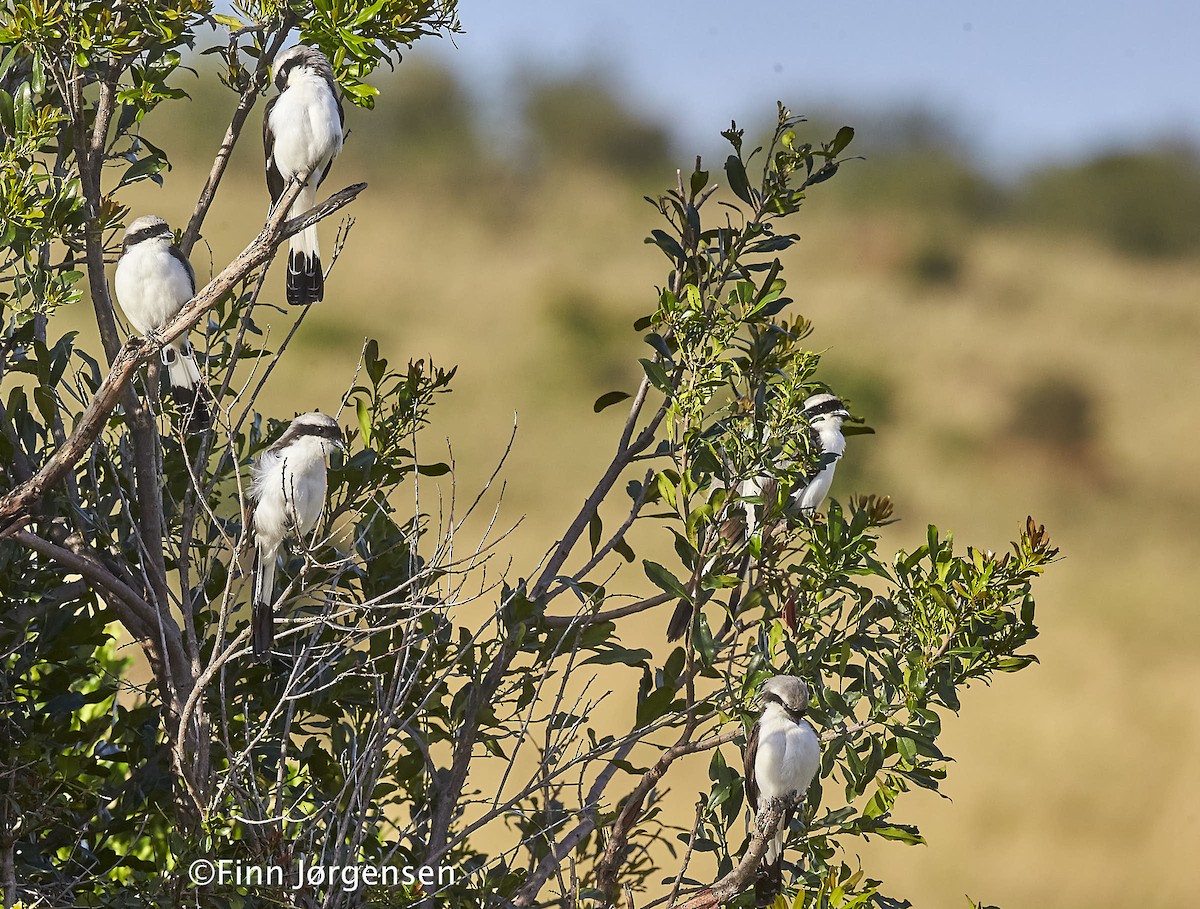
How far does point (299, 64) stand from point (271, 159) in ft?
0.66

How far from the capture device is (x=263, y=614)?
1931mm

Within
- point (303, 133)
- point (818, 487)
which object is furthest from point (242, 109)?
point (818, 487)

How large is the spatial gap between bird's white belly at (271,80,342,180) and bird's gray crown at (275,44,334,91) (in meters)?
0.06

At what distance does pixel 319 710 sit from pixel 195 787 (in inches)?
14.6

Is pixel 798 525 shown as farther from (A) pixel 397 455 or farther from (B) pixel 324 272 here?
(B) pixel 324 272

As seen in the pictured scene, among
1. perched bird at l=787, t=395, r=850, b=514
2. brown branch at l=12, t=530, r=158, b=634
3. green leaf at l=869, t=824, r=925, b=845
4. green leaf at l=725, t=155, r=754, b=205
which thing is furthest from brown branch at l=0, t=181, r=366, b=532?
green leaf at l=869, t=824, r=925, b=845

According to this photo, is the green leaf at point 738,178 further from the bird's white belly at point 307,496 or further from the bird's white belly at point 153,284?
the bird's white belly at point 153,284

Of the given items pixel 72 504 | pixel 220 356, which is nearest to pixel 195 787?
pixel 72 504

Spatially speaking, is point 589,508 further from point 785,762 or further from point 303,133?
point 303,133

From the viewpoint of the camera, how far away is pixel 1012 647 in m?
1.64

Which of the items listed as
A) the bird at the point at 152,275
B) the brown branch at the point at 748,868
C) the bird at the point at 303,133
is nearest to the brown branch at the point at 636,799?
the brown branch at the point at 748,868

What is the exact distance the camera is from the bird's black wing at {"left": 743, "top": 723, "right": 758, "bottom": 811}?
1734 millimetres

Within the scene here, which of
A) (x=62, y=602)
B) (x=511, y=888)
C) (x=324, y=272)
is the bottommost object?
(x=511, y=888)

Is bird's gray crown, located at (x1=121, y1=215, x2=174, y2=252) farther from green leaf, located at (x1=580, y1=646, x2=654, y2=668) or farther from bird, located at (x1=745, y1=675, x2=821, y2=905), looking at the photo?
bird, located at (x1=745, y1=675, x2=821, y2=905)
